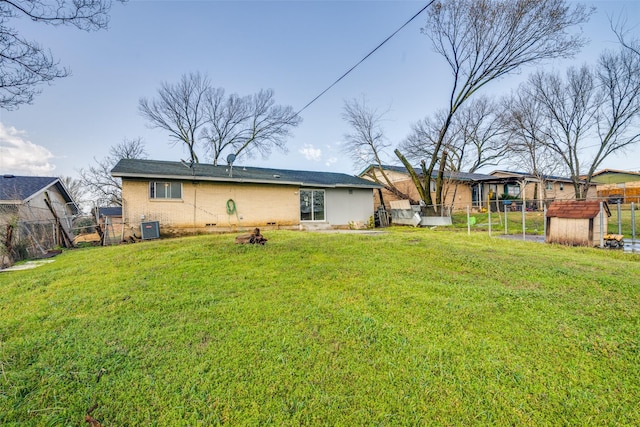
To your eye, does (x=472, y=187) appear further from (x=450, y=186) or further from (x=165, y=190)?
(x=165, y=190)

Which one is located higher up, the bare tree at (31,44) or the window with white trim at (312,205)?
the bare tree at (31,44)

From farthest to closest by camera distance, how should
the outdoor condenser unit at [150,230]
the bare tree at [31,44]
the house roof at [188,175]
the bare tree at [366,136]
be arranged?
the bare tree at [366,136]
the house roof at [188,175]
the outdoor condenser unit at [150,230]
the bare tree at [31,44]

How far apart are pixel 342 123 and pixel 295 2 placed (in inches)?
531

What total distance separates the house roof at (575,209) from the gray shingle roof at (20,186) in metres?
21.3

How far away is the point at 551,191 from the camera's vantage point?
28453 mm

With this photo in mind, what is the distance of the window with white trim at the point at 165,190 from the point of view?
10.8 m

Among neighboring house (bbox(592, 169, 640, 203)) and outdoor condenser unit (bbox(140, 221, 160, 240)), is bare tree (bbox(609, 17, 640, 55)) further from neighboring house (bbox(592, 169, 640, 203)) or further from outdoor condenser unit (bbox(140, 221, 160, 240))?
outdoor condenser unit (bbox(140, 221, 160, 240))

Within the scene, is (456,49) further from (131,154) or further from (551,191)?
(131,154)

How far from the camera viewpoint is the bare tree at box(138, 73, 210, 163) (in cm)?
2431

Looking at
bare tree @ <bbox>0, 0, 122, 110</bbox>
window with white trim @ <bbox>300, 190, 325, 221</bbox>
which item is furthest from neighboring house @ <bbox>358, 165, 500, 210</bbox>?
bare tree @ <bbox>0, 0, 122, 110</bbox>

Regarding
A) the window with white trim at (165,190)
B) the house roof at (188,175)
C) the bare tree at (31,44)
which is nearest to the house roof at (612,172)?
the house roof at (188,175)

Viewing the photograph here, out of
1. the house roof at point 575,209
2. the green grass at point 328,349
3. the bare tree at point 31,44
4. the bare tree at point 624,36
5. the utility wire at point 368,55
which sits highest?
the bare tree at point 624,36

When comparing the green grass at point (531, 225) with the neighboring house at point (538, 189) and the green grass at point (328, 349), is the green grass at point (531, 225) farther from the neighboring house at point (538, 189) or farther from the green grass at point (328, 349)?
the neighboring house at point (538, 189)

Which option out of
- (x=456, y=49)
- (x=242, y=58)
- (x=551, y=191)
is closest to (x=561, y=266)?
(x=242, y=58)
